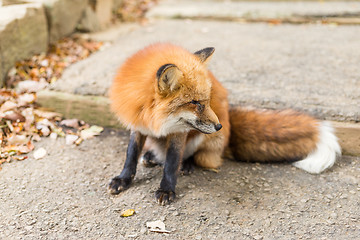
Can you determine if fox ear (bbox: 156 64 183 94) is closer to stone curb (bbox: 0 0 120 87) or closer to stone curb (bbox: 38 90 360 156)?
stone curb (bbox: 38 90 360 156)

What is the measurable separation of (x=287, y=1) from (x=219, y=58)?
3.25 m

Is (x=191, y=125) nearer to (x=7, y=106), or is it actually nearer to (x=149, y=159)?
(x=149, y=159)

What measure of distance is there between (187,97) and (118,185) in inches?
34.6

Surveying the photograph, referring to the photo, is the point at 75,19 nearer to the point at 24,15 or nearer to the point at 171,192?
the point at 24,15

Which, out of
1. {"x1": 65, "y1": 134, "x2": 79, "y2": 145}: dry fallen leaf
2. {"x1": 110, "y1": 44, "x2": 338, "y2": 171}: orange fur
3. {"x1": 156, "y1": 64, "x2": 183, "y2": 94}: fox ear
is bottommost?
{"x1": 65, "y1": 134, "x2": 79, "y2": 145}: dry fallen leaf

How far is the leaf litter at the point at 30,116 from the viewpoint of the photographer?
304 centimetres

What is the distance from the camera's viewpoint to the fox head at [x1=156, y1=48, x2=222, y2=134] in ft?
7.27

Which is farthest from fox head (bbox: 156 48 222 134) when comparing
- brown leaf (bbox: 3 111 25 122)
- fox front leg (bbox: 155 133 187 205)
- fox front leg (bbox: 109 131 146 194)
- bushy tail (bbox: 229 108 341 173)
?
brown leaf (bbox: 3 111 25 122)

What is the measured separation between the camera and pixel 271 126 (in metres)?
2.91

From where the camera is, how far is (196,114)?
231 centimetres

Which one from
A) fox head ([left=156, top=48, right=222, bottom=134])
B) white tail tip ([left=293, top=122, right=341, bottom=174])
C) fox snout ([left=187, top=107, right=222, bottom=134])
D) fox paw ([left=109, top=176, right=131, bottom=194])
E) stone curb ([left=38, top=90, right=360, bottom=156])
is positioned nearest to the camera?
fox head ([left=156, top=48, right=222, bottom=134])

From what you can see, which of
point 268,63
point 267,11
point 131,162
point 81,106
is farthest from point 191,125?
point 267,11

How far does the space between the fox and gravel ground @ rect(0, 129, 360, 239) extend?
12 cm

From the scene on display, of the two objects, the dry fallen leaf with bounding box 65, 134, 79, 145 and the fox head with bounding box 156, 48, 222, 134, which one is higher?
the fox head with bounding box 156, 48, 222, 134
